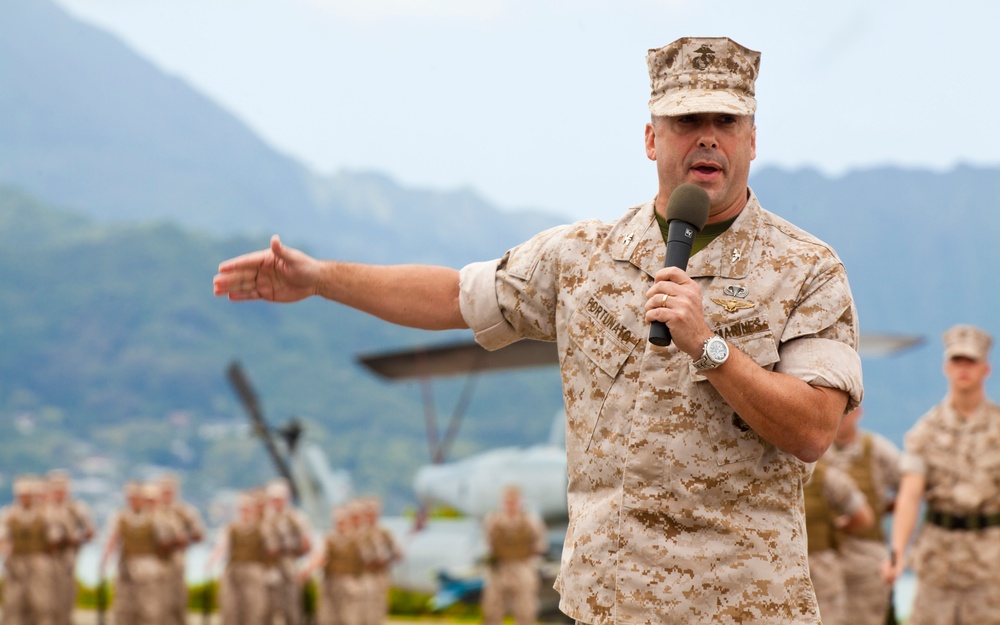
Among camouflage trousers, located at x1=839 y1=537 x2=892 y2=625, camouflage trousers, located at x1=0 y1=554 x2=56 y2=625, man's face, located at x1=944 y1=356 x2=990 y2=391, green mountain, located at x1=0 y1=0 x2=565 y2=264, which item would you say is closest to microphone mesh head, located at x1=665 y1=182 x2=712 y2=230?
→ man's face, located at x1=944 y1=356 x2=990 y2=391

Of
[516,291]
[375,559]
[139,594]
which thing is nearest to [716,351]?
[516,291]

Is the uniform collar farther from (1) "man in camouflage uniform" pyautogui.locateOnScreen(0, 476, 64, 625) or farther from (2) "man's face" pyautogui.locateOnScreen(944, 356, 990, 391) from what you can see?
(1) "man in camouflage uniform" pyautogui.locateOnScreen(0, 476, 64, 625)

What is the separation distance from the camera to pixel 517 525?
16.0 metres

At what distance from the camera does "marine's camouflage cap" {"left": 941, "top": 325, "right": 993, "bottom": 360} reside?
6.53 metres

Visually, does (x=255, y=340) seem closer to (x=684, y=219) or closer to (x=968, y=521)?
(x=968, y=521)

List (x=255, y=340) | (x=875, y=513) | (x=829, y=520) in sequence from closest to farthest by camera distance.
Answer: (x=829, y=520)
(x=875, y=513)
(x=255, y=340)

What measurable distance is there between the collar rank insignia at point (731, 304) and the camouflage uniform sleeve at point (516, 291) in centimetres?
39

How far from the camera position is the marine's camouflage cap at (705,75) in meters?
2.53

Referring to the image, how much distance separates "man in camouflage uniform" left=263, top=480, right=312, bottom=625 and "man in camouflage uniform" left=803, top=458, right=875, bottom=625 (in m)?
8.92

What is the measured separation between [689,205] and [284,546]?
538 inches

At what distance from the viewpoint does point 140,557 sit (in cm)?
1485

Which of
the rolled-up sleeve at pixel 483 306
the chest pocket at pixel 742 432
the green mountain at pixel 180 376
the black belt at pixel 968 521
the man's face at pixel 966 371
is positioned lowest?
the black belt at pixel 968 521

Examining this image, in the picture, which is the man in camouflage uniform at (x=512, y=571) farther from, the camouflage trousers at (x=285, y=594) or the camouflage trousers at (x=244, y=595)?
the camouflage trousers at (x=244, y=595)

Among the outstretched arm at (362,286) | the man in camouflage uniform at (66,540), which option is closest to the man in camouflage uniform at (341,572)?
the man in camouflage uniform at (66,540)
